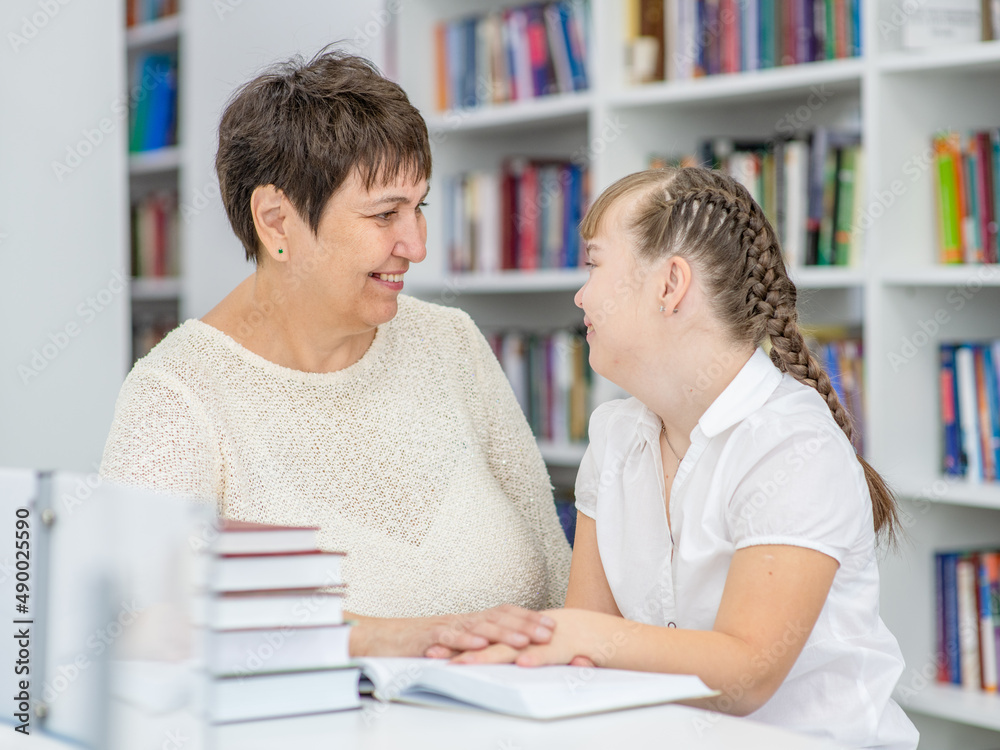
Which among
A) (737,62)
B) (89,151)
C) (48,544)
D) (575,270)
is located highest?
(737,62)

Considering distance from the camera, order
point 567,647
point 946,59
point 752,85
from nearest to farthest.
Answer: point 567,647
point 946,59
point 752,85

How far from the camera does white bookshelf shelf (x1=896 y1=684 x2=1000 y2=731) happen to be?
217cm

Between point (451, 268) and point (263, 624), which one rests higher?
point (451, 268)

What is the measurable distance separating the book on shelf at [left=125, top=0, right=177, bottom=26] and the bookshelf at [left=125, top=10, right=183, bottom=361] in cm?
1

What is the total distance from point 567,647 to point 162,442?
603 millimetres

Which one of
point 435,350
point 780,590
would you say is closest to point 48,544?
point 780,590

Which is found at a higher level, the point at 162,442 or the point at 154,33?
the point at 154,33

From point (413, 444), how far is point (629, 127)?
1424mm

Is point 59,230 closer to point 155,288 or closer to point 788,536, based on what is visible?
point 155,288

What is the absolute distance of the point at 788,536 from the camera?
1111 millimetres

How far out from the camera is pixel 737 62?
2.58m

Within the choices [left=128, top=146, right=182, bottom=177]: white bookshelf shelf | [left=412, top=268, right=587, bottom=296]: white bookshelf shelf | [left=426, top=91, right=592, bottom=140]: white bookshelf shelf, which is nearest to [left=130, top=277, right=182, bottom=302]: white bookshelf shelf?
[left=128, top=146, right=182, bottom=177]: white bookshelf shelf

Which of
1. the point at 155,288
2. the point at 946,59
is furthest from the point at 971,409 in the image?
the point at 155,288

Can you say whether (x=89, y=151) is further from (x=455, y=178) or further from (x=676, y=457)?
(x=676, y=457)
